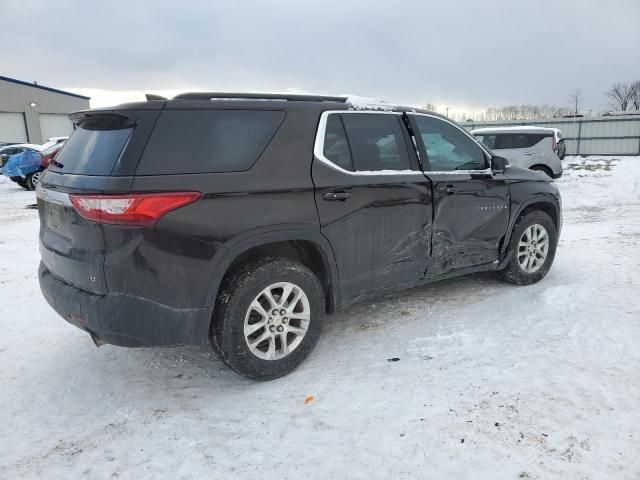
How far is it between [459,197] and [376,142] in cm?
94

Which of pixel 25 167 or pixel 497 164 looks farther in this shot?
pixel 25 167

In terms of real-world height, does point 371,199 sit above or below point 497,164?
below

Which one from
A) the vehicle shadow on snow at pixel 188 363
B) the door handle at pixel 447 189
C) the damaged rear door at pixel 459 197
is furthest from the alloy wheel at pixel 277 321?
the door handle at pixel 447 189

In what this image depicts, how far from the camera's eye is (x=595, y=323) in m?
3.79

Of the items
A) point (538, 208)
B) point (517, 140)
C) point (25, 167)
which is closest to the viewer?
point (538, 208)

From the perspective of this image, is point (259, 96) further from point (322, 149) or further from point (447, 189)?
point (447, 189)

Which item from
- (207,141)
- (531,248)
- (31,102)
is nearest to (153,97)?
(207,141)

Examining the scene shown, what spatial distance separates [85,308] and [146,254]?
531mm

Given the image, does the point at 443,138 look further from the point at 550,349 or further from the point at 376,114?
the point at 550,349

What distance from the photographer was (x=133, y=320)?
8.71 feet

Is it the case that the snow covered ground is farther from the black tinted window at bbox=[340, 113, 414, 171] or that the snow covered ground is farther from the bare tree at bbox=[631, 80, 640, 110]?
the bare tree at bbox=[631, 80, 640, 110]

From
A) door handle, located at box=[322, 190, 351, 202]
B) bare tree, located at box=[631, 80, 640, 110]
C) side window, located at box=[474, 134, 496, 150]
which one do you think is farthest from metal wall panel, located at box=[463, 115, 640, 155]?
bare tree, located at box=[631, 80, 640, 110]

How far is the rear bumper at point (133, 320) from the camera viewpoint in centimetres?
264

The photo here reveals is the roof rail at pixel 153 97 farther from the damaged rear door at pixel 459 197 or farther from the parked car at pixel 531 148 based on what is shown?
the parked car at pixel 531 148
